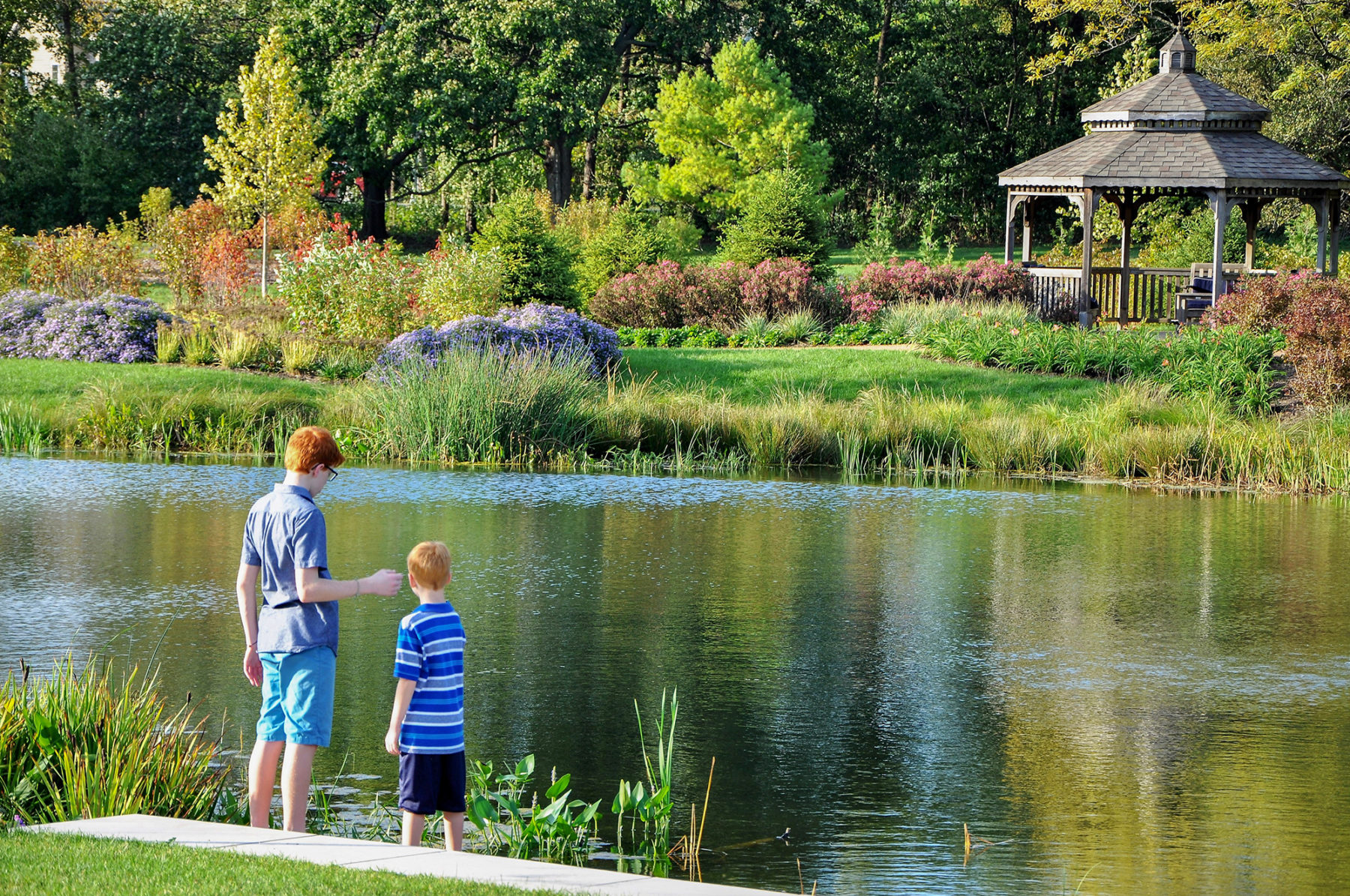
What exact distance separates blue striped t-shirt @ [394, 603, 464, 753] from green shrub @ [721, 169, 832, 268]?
894 inches

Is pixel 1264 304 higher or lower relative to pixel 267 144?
lower

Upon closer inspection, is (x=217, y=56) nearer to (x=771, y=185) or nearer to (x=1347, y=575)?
(x=771, y=185)

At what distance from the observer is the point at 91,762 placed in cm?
626

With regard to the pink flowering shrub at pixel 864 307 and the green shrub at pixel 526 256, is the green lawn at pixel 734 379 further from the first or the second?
the pink flowering shrub at pixel 864 307

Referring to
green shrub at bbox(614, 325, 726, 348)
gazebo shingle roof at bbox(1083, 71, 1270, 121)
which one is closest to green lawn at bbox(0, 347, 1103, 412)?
green shrub at bbox(614, 325, 726, 348)

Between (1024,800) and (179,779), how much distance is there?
3.44 meters

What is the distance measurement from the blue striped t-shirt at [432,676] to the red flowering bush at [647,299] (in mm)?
20671

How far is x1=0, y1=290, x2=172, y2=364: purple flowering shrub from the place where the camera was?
73.2ft

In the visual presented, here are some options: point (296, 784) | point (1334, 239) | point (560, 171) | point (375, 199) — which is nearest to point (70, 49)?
point (375, 199)

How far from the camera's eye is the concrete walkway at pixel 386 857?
485 cm

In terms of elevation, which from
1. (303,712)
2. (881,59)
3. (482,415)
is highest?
(881,59)

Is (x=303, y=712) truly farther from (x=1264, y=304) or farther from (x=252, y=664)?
(x=1264, y=304)

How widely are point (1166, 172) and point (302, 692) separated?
2398 centimetres

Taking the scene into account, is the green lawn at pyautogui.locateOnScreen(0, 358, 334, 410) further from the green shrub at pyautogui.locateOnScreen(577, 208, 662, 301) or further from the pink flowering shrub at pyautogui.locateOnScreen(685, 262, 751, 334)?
the green shrub at pyautogui.locateOnScreen(577, 208, 662, 301)
